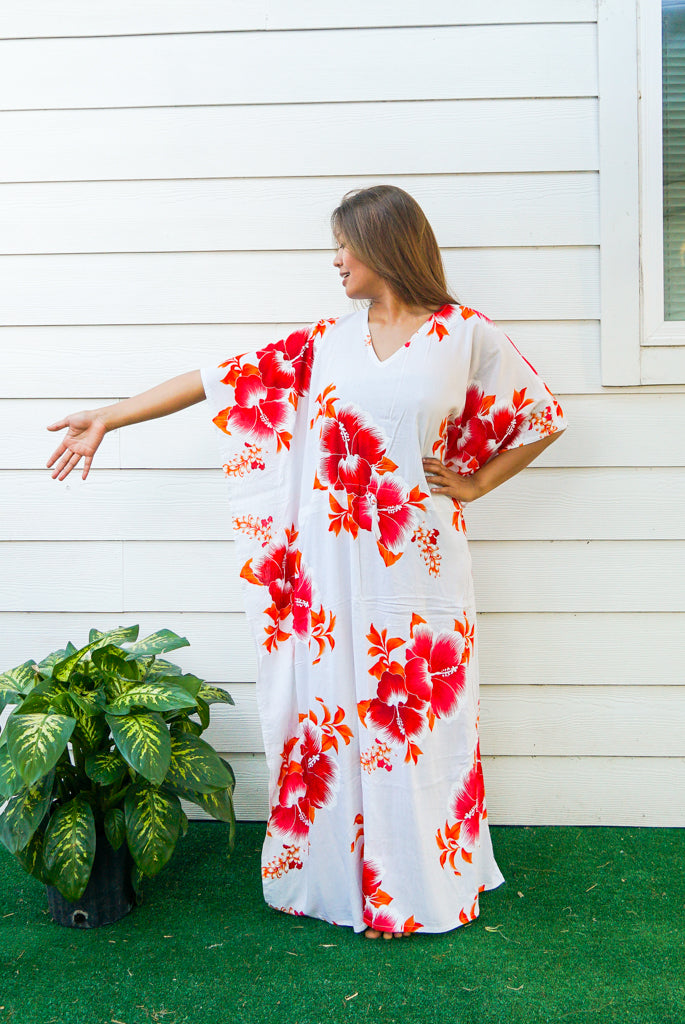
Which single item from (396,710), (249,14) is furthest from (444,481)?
(249,14)

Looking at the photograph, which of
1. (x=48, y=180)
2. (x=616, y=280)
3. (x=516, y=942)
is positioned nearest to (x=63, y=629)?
(x=48, y=180)

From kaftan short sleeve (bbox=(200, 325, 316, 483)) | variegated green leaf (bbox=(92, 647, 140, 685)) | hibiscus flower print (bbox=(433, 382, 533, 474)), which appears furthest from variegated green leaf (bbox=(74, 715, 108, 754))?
hibiscus flower print (bbox=(433, 382, 533, 474))

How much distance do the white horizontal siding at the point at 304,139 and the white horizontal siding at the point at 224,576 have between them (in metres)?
1.02

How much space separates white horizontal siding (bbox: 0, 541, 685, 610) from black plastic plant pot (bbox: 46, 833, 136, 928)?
2.26 ft

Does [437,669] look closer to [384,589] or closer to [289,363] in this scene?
[384,589]

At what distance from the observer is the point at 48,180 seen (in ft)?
7.50

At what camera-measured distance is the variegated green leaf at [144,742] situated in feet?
5.51

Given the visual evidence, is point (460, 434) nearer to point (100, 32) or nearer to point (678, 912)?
point (678, 912)

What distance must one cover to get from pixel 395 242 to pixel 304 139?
60 cm

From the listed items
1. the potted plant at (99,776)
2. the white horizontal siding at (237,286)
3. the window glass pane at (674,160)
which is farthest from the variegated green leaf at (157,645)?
the window glass pane at (674,160)

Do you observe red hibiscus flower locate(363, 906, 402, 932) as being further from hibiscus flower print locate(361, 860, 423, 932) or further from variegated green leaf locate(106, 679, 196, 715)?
variegated green leaf locate(106, 679, 196, 715)

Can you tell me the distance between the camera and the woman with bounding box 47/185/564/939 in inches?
72.2

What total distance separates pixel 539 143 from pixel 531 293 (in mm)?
393

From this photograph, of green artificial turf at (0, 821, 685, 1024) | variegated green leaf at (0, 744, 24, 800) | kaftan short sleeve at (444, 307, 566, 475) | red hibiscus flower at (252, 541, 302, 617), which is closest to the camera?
green artificial turf at (0, 821, 685, 1024)
